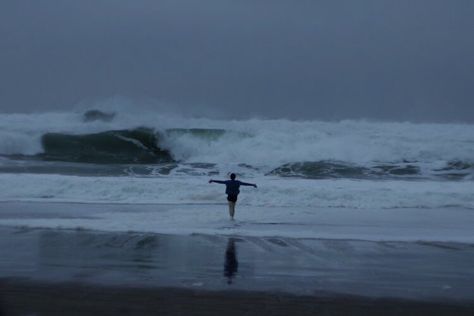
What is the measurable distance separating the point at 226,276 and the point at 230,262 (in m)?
0.80

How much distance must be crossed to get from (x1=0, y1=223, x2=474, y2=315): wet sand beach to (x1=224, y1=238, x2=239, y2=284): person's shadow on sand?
1cm

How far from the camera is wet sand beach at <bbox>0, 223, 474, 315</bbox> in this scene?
17.7 ft

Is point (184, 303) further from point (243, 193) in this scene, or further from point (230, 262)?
point (243, 193)

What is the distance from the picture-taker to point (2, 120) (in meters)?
33.8

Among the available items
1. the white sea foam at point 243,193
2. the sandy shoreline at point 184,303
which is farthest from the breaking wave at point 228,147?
the sandy shoreline at point 184,303

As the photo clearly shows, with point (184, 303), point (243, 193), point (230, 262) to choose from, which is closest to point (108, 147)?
point (243, 193)

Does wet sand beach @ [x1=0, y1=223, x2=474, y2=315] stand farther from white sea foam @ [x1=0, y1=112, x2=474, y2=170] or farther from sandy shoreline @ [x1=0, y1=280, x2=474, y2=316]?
white sea foam @ [x1=0, y1=112, x2=474, y2=170]

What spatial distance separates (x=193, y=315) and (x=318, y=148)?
72.1ft

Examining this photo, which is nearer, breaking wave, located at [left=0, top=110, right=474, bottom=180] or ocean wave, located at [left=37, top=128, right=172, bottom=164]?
breaking wave, located at [left=0, top=110, right=474, bottom=180]

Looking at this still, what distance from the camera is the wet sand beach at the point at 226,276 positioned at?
213 inches

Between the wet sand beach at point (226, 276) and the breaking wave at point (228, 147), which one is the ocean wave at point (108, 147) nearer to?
the breaking wave at point (228, 147)

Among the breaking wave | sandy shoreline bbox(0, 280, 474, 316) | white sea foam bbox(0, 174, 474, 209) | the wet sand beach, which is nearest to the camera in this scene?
sandy shoreline bbox(0, 280, 474, 316)

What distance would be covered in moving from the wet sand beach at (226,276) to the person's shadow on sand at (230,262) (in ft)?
0.04

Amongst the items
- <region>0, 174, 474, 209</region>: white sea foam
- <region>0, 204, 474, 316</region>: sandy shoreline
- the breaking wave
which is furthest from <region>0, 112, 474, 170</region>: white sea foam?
<region>0, 204, 474, 316</region>: sandy shoreline
